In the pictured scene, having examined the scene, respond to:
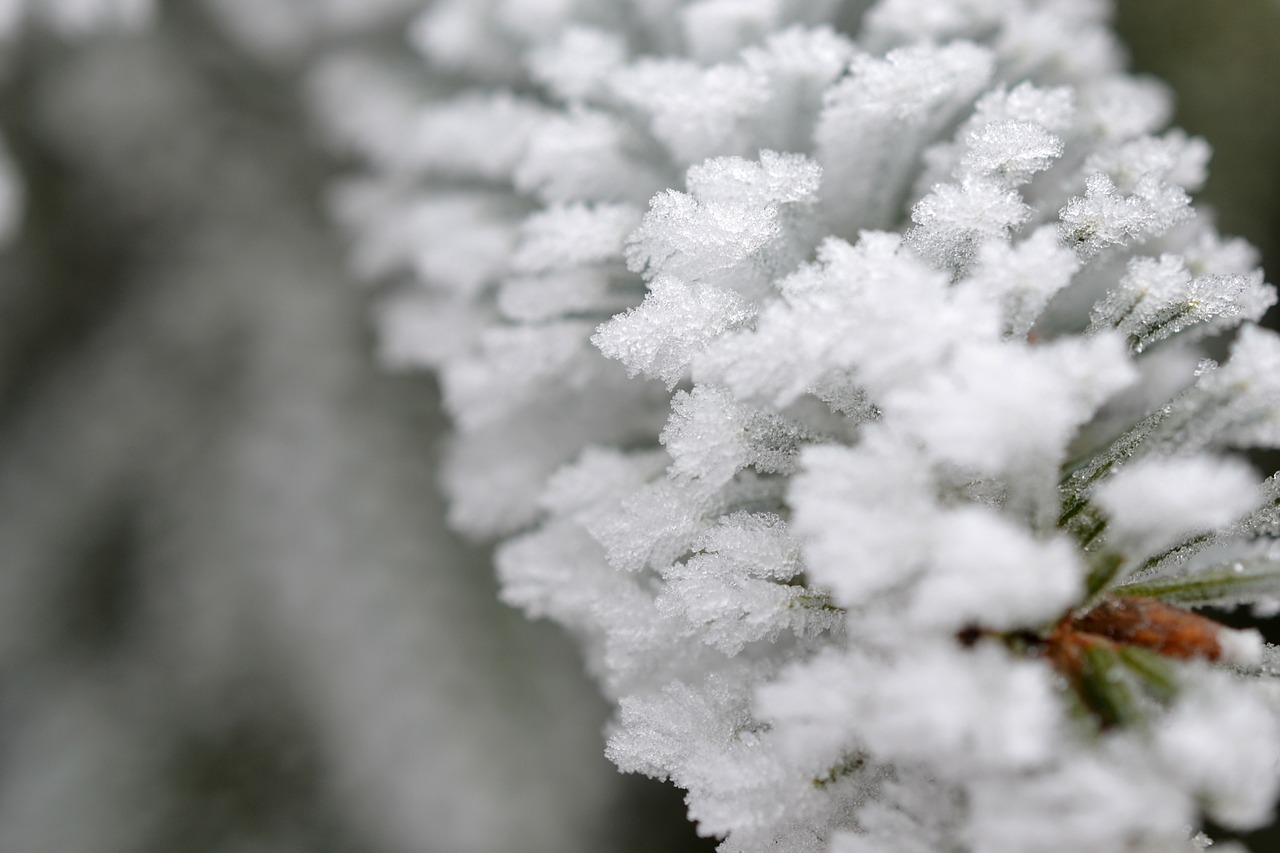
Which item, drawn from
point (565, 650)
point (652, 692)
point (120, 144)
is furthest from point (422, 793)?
point (120, 144)

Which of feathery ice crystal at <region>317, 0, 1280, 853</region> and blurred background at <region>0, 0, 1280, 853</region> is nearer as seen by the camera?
feathery ice crystal at <region>317, 0, 1280, 853</region>

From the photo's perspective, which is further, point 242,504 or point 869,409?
point 242,504

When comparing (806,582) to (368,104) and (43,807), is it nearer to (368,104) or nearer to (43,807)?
(368,104)

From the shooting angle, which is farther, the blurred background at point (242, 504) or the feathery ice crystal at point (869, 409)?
the blurred background at point (242, 504)
